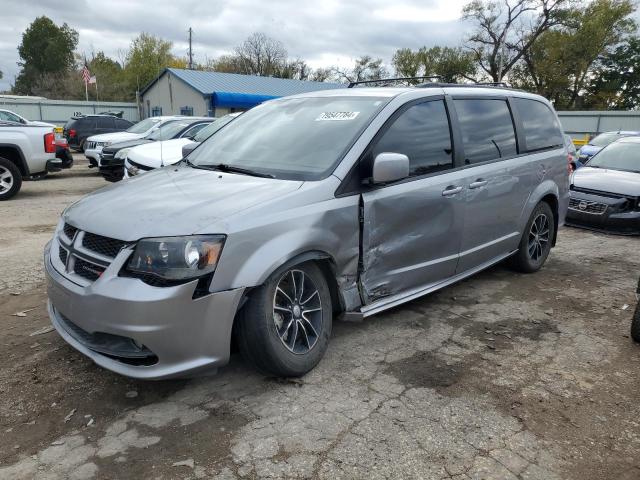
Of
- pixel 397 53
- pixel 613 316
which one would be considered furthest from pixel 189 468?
pixel 397 53

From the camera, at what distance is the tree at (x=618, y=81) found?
45.9 meters

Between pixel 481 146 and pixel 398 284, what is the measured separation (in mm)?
1595

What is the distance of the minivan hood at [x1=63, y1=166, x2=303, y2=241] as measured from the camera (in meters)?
2.81

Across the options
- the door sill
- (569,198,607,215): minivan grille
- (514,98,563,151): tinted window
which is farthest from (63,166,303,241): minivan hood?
(569,198,607,215): minivan grille

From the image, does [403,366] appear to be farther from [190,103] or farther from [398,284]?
[190,103]

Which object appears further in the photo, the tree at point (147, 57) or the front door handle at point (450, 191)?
the tree at point (147, 57)

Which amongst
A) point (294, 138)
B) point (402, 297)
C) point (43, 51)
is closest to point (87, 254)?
point (294, 138)

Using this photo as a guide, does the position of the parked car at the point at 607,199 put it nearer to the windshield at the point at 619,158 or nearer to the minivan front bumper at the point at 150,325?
the windshield at the point at 619,158

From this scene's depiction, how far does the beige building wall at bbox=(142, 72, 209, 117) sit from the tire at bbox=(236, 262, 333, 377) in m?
29.6

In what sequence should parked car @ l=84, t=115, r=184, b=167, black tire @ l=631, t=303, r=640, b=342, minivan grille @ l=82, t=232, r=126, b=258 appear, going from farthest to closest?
1. parked car @ l=84, t=115, r=184, b=167
2. black tire @ l=631, t=303, r=640, b=342
3. minivan grille @ l=82, t=232, r=126, b=258

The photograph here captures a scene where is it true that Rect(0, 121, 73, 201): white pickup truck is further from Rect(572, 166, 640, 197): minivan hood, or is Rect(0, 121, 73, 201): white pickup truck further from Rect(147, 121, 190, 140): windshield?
Rect(572, 166, 640, 197): minivan hood

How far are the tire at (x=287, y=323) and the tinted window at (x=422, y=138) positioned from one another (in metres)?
1.02

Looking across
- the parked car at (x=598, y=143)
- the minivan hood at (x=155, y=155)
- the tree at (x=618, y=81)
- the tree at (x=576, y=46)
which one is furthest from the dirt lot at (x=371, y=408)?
the tree at (x=618, y=81)

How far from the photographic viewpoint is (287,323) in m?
3.20
